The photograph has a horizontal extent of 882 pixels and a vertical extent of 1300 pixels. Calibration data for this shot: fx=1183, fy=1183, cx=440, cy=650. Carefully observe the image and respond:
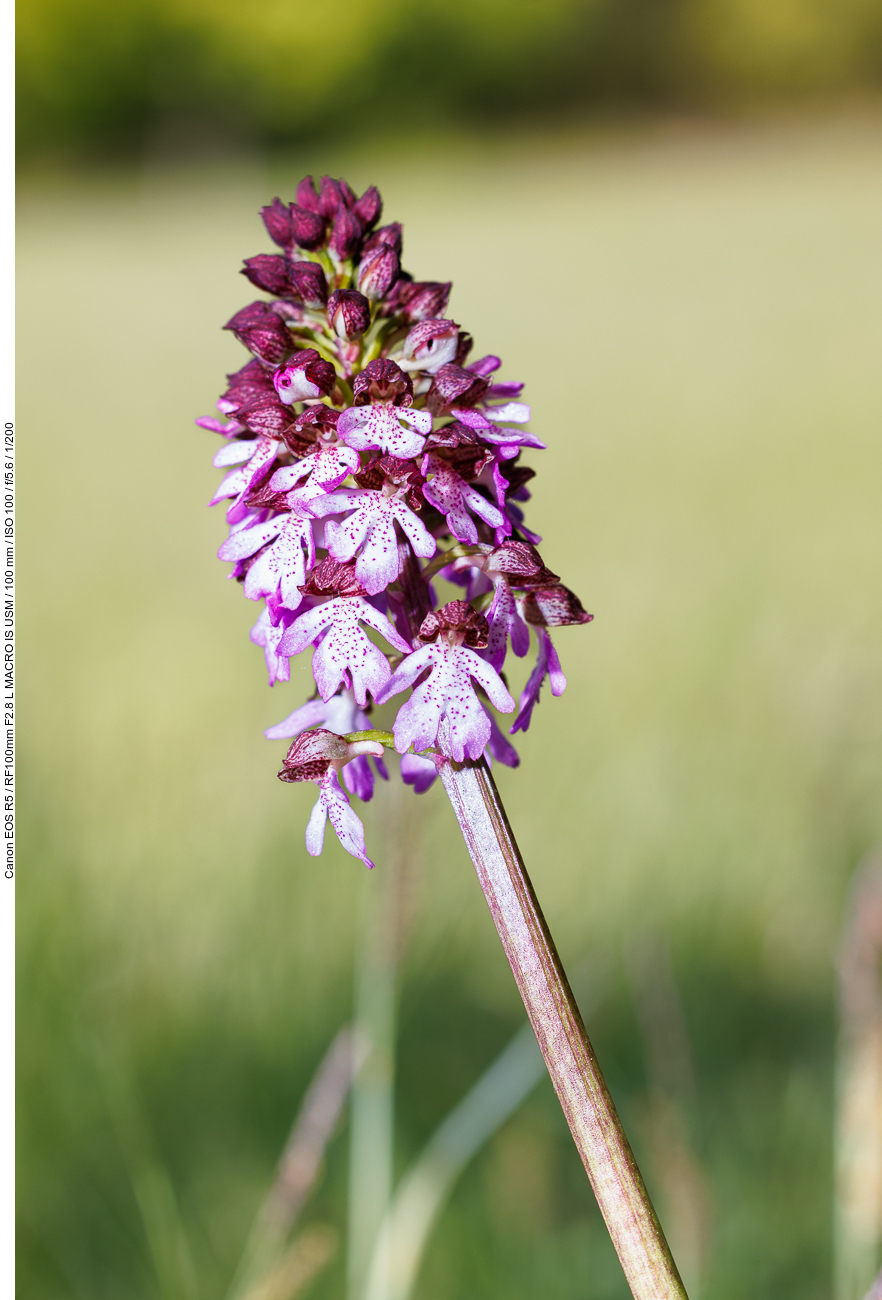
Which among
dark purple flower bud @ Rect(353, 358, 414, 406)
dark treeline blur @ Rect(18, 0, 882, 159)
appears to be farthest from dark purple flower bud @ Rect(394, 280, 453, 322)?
dark treeline blur @ Rect(18, 0, 882, 159)

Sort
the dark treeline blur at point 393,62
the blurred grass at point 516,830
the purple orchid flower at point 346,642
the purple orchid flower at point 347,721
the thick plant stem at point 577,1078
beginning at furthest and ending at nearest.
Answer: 1. the dark treeline blur at point 393,62
2. the blurred grass at point 516,830
3. the purple orchid flower at point 347,721
4. the purple orchid flower at point 346,642
5. the thick plant stem at point 577,1078

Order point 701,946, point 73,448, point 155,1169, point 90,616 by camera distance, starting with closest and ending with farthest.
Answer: point 155,1169 < point 701,946 < point 90,616 < point 73,448

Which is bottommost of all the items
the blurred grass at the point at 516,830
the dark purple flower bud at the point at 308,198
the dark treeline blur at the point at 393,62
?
the blurred grass at the point at 516,830

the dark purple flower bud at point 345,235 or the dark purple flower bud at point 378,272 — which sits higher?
the dark purple flower bud at point 345,235

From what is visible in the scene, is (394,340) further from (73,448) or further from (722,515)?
(73,448)

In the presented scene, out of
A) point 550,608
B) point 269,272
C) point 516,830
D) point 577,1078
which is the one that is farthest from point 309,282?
point 516,830

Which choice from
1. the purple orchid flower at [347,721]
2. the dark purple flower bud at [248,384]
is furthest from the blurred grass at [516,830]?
the dark purple flower bud at [248,384]

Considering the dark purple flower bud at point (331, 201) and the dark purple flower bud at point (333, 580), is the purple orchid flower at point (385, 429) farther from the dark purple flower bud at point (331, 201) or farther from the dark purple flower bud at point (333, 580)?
the dark purple flower bud at point (331, 201)

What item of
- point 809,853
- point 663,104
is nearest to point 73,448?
point 809,853
